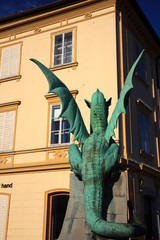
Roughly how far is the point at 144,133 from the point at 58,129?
12.9 ft

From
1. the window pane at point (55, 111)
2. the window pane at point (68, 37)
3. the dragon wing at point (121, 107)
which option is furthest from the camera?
the window pane at point (68, 37)

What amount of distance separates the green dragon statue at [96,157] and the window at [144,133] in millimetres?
7892

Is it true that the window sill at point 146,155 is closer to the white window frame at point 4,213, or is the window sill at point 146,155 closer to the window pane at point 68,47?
the window pane at point 68,47

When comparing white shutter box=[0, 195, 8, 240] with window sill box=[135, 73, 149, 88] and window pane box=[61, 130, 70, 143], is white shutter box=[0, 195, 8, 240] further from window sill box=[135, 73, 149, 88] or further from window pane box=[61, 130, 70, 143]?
window sill box=[135, 73, 149, 88]

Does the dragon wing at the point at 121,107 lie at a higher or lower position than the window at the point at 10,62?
lower

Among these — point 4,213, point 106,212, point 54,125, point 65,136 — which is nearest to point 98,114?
point 106,212

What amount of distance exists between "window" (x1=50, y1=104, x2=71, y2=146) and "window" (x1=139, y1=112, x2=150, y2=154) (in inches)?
130

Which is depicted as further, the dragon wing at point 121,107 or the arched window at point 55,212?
the arched window at point 55,212

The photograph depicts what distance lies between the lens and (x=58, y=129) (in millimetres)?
12734

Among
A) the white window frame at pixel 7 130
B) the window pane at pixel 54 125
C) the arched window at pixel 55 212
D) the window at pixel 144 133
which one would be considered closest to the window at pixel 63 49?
the window pane at pixel 54 125

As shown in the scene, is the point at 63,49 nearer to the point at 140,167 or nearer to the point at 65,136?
the point at 65,136

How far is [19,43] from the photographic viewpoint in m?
14.8

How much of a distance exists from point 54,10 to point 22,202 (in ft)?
27.8

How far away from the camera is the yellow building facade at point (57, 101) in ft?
38.9
